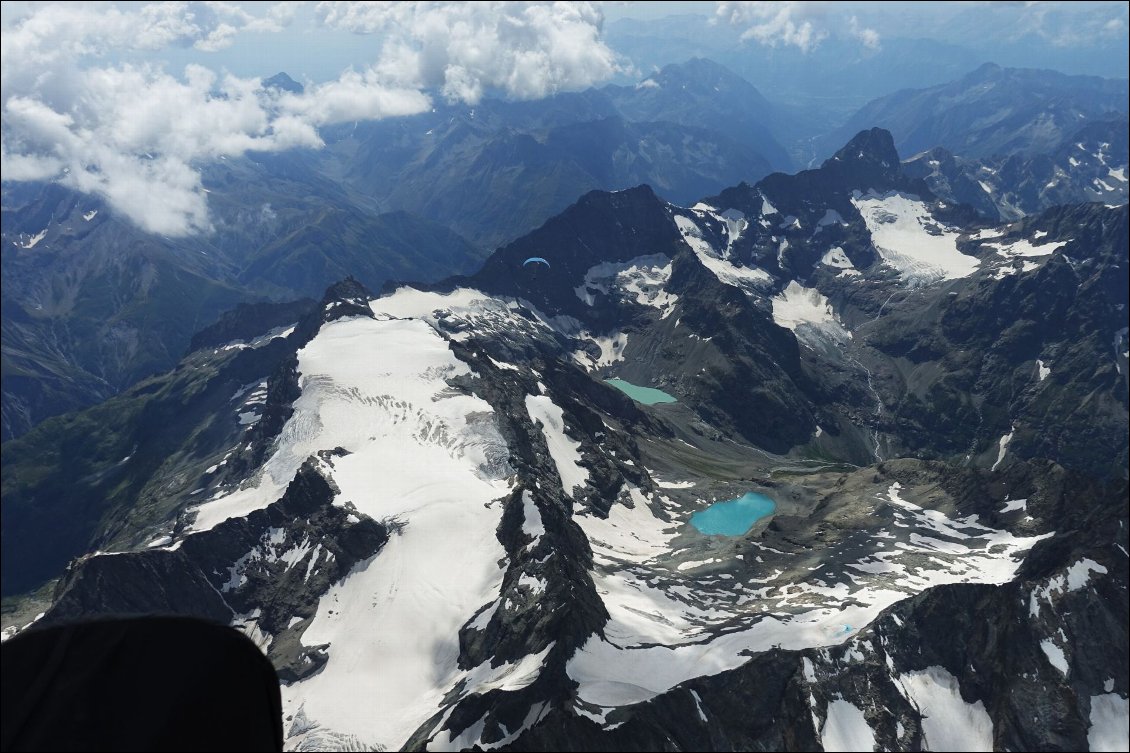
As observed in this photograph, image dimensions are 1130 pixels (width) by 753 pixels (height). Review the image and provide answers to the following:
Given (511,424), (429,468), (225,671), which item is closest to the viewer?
(225,671)

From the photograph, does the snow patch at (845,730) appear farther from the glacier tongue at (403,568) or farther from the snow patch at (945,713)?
the glacier tongue at (403,568)

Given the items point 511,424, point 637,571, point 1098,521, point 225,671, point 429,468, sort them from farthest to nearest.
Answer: point 511,424
point 429,468
point 637,571
point 1098,521
point 225,671

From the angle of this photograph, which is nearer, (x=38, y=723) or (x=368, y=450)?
(x=38, y=723)

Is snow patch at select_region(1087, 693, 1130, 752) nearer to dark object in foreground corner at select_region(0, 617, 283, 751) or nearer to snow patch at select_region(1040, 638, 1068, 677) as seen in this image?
snow patch at select_region(1040, 638, 1068, 677)

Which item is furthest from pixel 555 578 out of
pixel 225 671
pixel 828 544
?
pixel 225 671

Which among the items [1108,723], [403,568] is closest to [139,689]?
[1108,723]

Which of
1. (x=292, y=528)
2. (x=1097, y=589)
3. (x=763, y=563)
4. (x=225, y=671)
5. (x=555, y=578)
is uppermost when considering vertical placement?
(x=225, y=671)

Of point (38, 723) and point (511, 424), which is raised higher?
point (38, 723)

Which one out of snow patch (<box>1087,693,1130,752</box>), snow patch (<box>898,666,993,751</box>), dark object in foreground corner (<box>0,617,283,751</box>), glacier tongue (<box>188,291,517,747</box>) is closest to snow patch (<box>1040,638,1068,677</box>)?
snow patch (<box>1087,693,1130,752</box>)

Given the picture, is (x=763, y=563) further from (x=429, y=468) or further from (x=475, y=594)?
(x=429, y=468)
